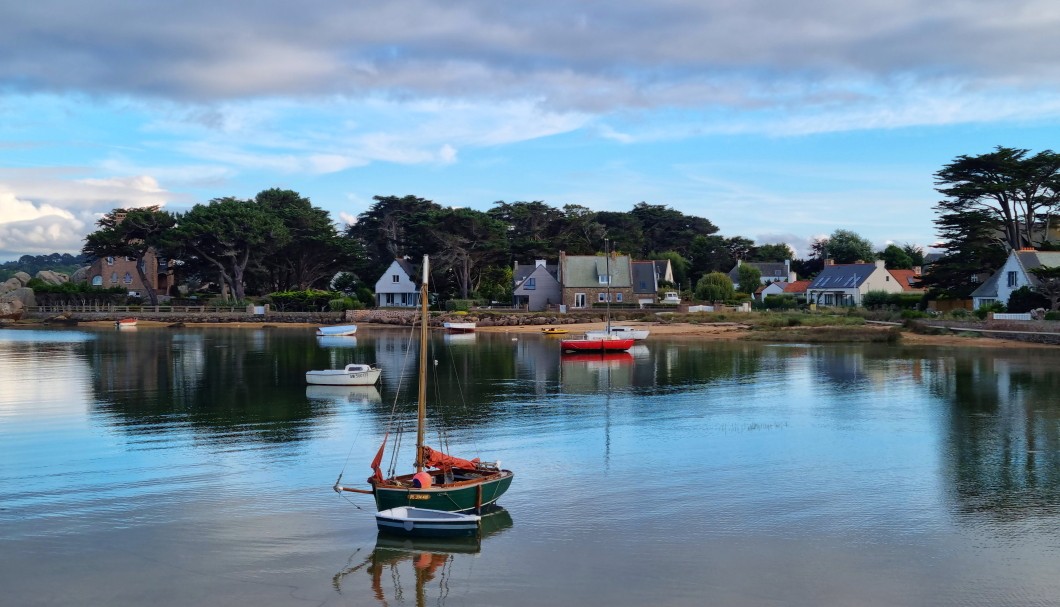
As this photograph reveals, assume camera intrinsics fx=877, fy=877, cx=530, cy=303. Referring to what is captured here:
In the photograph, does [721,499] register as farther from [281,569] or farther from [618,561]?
[281,569]

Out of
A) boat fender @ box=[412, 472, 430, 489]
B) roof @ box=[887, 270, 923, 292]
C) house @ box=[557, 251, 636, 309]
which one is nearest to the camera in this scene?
boat fender @ box=[412, 472, 430, 489]

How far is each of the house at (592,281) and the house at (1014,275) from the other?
36.5 metres

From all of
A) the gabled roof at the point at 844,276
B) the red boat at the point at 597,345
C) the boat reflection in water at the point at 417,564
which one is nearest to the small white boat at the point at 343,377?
the red boat at the point at 597,345

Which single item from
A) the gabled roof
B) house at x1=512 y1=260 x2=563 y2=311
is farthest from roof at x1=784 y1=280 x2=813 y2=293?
house at x1=512 y1=260 x2=563 y2=311

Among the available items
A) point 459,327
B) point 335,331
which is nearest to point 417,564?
point 335,331

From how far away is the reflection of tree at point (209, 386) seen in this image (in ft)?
106

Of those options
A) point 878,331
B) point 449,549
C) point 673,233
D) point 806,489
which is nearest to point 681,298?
point 878,331

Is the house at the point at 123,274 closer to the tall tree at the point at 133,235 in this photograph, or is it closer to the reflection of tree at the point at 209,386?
the tall tree at the point at 133,235

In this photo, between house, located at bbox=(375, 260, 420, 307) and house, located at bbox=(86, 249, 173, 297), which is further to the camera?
house, located at bbox=(86, 249, 173, 297)

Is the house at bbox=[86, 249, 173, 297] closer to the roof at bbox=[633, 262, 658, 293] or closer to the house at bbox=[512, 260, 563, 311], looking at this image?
the house at bbox=[512, 260, 563, 311]

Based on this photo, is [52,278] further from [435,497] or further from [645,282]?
[435,497]

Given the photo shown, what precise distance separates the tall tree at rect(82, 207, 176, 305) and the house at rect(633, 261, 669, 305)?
55.7 meters

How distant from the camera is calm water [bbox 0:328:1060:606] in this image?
16281 millimetres

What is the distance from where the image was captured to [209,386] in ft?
143
